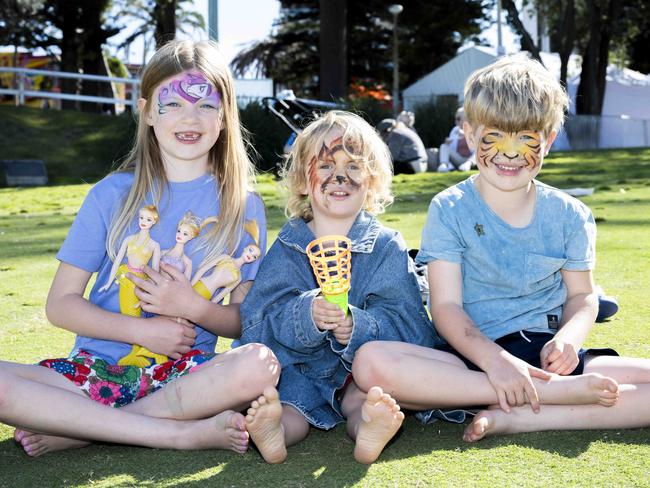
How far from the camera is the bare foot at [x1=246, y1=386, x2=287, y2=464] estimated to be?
2615 millimetres

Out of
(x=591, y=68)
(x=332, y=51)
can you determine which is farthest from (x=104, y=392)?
(x=591, y=68)

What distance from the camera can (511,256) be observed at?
3.25m

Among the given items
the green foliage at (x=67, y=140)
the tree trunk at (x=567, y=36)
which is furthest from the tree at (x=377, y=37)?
the green foliage at (x=67, y=140)

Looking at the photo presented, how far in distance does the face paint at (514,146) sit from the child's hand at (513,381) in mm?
763

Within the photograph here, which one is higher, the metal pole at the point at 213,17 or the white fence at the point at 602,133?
the metal pole at the point at 213,17

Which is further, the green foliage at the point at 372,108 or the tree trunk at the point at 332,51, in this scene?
the tree trunk at the point at 332,51

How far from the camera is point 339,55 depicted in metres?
24.0

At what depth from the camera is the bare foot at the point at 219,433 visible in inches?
107

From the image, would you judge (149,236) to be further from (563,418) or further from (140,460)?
(563,418)

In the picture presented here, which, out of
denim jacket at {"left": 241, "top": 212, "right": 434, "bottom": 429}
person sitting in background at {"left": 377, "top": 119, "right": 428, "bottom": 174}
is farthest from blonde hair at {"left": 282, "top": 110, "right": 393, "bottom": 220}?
person sitting in background at {"left": 377, "top": 119, "right": 428, "bottom": 174}

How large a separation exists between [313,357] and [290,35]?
132ft

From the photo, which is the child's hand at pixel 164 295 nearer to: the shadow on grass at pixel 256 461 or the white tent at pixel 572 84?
the shadow on grass at pixel 256 461

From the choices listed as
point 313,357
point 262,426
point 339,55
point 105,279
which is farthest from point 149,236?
point 339,55

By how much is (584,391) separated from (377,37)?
3835 centimetres
